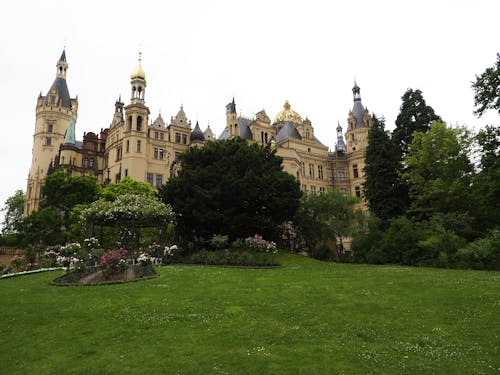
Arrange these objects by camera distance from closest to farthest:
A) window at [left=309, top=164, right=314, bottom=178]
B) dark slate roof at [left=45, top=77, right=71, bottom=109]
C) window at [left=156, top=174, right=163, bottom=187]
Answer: window at [left=156, top=174, right=163, bottom=187]
window at [left=309, top=164, right=314, bottom=178]
dark slate roof at [left=45, top=77, right=71, bottom=109]

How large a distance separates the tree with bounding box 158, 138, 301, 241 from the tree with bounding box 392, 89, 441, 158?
13152mm

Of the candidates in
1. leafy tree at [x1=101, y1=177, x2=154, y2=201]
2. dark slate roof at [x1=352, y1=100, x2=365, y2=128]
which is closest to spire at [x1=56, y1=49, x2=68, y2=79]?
leafy tree at [x1=101, y1=177, x2=154, y2=201]

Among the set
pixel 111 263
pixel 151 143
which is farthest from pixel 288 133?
pixel 111 263

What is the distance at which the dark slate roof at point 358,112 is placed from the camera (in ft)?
250

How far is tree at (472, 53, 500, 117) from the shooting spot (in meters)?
22.8

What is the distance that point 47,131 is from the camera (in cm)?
6962

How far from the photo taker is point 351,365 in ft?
25.7

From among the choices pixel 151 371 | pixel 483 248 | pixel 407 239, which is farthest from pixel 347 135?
pixel 151 371

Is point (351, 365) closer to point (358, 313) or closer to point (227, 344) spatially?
point (227, 344)

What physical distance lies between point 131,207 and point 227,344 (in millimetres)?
18456

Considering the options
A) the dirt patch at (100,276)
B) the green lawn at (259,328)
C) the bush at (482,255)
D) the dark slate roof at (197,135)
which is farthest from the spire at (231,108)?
the green lawn at (259,328)

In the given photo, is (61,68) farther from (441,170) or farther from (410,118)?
(441,170)

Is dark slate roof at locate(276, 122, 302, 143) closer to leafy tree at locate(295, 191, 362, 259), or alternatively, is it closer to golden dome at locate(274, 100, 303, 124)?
golden dome at locate(274, 100, 303, 124)

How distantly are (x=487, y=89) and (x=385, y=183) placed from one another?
592 inches
